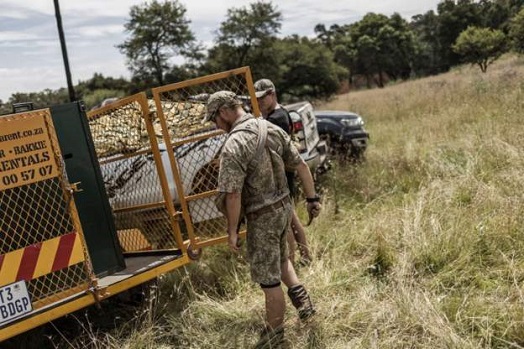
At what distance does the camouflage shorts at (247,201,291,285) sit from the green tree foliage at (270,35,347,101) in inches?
1987

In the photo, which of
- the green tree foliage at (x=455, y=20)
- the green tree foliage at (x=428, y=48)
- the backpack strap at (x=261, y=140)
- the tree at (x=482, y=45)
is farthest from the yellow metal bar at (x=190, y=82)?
the green tree foliage at (x=455, y=20)

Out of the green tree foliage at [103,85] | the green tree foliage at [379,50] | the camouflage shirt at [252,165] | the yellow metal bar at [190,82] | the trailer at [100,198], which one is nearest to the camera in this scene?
the trailer at [100,198]

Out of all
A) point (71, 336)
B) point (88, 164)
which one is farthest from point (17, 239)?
point (71, 336)

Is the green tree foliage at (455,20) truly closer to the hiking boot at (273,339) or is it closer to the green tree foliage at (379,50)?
the green tree foliage at (379,50)

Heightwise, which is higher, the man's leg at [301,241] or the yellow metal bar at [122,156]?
the yellow metal bar at [122,156]

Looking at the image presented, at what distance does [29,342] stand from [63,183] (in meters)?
1.24

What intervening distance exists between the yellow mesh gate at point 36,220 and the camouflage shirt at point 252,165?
1.02 m

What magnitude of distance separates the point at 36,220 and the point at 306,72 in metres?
53.7

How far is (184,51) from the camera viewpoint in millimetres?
55531

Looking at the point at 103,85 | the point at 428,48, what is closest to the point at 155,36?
the point at 103,85

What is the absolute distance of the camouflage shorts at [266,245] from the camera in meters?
3.51

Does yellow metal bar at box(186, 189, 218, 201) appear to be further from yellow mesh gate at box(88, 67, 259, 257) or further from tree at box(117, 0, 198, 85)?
tree at box(117, 0, 198, 85)

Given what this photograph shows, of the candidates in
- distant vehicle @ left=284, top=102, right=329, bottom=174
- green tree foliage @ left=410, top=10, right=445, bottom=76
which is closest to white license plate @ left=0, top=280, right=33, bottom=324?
distant vehicle @ left=284, top=102, right=329, bottom=174

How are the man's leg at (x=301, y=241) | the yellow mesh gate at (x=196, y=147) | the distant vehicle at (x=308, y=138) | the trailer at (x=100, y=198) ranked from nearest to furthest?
1. the trailer at (x=100, y=198)
2. the yellow mesh gate at (x=196, y=147)
3. the man's leg at (x=301, y=241)
4. the distant vehicle at (x=308, y=138)
